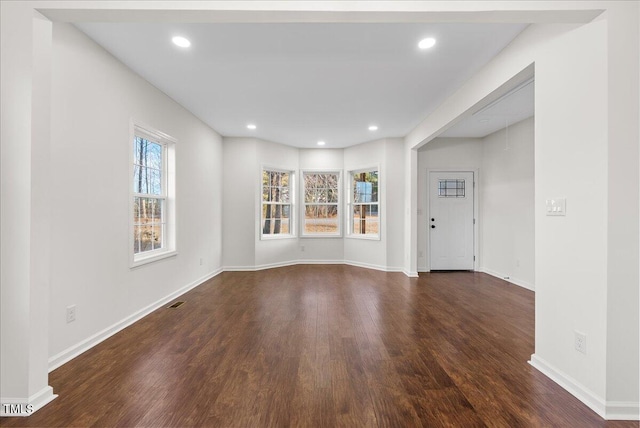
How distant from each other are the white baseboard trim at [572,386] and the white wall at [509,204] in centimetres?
292

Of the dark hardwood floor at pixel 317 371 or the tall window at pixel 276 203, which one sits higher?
the tall window at pixel 276 203

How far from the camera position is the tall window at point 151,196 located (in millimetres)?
3551

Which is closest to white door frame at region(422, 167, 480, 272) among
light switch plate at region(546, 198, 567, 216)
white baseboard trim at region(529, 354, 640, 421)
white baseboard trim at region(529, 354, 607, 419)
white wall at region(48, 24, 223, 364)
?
white baseboard trim at region(529, 354, 607, 419)

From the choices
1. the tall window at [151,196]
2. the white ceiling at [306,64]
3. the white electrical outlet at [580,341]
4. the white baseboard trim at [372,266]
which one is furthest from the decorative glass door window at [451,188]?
the tall window at [151,196]

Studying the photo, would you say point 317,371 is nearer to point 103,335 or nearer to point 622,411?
point 622,411

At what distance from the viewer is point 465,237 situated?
610cm

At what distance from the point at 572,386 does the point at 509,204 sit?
157 inches

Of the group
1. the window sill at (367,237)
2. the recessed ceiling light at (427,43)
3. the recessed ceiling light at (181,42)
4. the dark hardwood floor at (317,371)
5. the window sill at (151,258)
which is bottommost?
the dark hardwood floor at (317,371)

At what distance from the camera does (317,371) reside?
223 cm

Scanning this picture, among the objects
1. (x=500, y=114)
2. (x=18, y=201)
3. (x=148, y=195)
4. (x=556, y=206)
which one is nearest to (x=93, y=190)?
(x=18, y=201)

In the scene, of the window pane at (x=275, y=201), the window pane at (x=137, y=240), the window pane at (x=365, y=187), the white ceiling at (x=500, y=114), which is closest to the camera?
the window pane at (x=137, y=240)

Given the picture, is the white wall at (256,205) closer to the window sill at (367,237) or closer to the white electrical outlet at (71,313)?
the window sill at (367,237)

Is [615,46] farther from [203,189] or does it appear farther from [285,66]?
[203,189]

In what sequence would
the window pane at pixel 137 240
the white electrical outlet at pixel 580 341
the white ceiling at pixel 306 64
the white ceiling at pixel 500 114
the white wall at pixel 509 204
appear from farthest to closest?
1. the white wall at pixel 509 204
2. the white ceiling at pixel 500 114
3. the window pane at pixel 137 240
4. the white ceiling at pixel 306 64
5. the white electrical outlet at pixel 580 341
